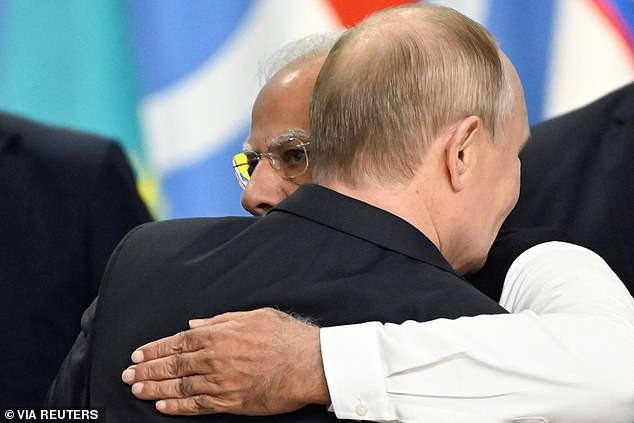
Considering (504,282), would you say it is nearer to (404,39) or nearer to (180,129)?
(404,39)

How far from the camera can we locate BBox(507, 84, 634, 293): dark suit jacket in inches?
88.9

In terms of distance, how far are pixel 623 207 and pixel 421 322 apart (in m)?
1.12

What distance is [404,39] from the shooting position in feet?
4.57

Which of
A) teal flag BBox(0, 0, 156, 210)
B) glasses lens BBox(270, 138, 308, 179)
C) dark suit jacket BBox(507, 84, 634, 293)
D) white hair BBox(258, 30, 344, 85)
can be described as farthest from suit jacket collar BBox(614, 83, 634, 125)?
teal flag BBox(0, 0, 156, 210)

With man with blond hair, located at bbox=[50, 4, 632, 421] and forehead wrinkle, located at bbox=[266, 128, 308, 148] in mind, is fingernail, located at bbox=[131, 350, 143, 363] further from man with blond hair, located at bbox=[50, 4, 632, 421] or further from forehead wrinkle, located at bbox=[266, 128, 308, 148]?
forehead wrinkle, located at bbox=[266, 128, 308, 148]

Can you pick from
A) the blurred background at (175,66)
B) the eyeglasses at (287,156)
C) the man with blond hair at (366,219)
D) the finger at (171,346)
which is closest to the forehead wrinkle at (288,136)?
the eyeglasses at (287,156)

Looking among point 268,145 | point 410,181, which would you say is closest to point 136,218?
point 268,145

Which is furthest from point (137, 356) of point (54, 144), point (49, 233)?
point (54, 144)

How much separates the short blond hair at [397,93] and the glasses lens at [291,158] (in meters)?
0.44

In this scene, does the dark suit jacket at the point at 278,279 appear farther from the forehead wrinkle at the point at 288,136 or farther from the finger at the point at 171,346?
the forehead wrinkle at the point at 288,136

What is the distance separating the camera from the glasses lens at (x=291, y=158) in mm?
1888

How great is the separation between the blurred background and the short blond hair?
1211mm

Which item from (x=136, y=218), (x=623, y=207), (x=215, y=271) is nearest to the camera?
(x=215, y=271)

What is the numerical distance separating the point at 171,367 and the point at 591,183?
1291 millimetres
